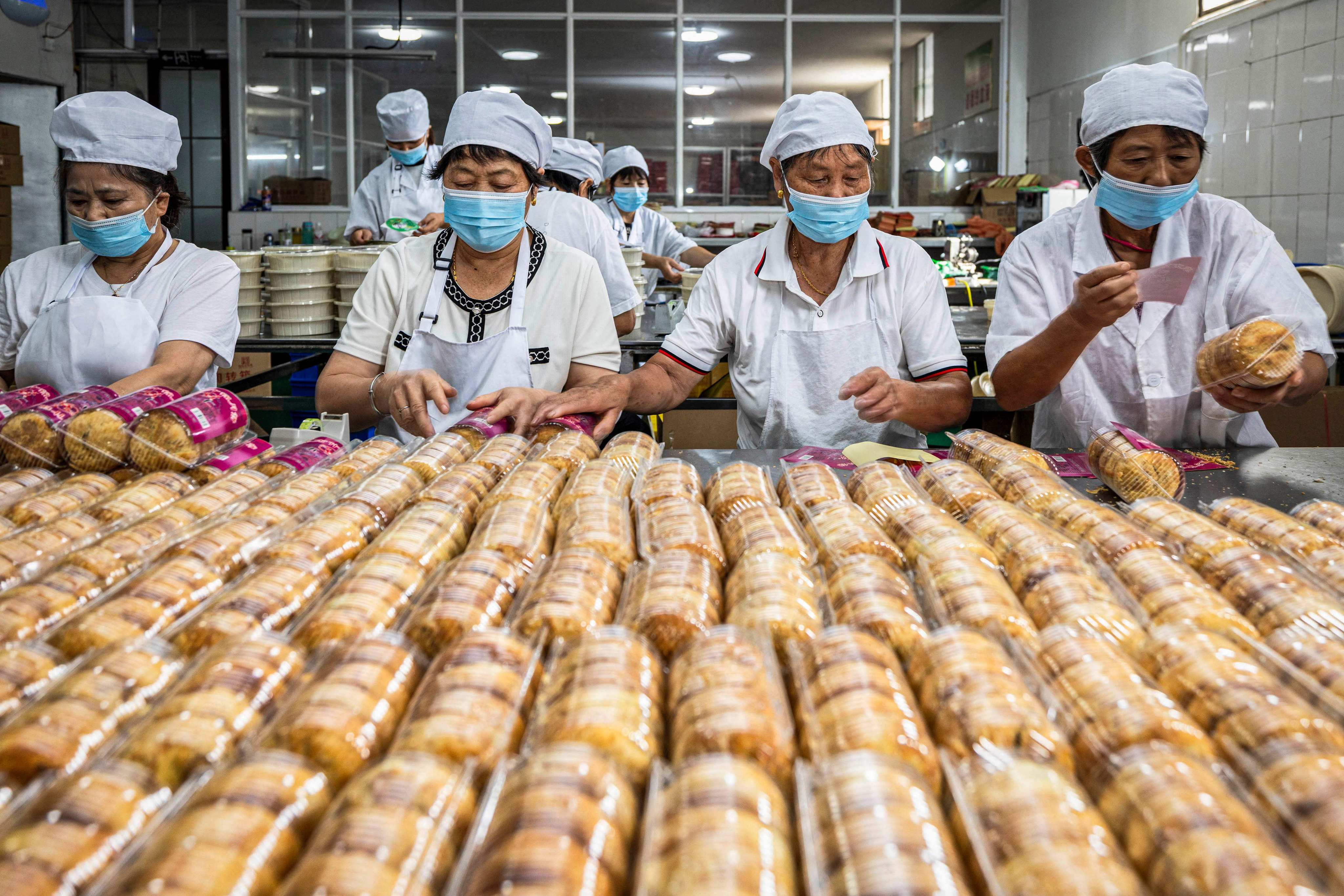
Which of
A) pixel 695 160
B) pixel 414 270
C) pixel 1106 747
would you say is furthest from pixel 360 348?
pixel 695 160

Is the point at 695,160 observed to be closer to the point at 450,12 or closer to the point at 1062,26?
the point at 450,12

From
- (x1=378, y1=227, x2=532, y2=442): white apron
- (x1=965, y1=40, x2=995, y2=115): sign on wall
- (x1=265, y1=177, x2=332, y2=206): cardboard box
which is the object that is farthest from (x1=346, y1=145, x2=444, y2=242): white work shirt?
(x1=965, y1=40, x2=995, y2=115): sign on wall

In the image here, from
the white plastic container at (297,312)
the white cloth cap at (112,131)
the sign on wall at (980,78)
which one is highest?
the sign on wall at (980,78)

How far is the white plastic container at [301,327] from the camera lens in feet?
14.8

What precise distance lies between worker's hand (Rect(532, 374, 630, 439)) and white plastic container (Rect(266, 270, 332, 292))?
244cm

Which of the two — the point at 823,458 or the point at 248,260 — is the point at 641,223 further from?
the point at 823,458

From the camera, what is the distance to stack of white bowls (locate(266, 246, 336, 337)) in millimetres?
4418

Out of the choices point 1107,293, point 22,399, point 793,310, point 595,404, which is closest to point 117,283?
point 22,399

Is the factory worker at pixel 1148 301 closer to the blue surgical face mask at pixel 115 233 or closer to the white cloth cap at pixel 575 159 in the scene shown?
the blue surgical face mask at pixel 115 233

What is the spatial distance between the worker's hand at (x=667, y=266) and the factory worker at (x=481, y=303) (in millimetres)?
3287

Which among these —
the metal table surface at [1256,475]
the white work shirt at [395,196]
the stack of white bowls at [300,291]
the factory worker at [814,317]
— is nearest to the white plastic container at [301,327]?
the stack of white bowls at [300,291]

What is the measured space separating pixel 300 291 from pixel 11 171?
24.4 feet

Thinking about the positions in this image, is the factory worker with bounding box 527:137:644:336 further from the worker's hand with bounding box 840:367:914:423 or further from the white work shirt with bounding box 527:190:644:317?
the worker's hand with bounding box 840:367:914:423

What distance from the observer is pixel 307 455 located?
6.36 feet
